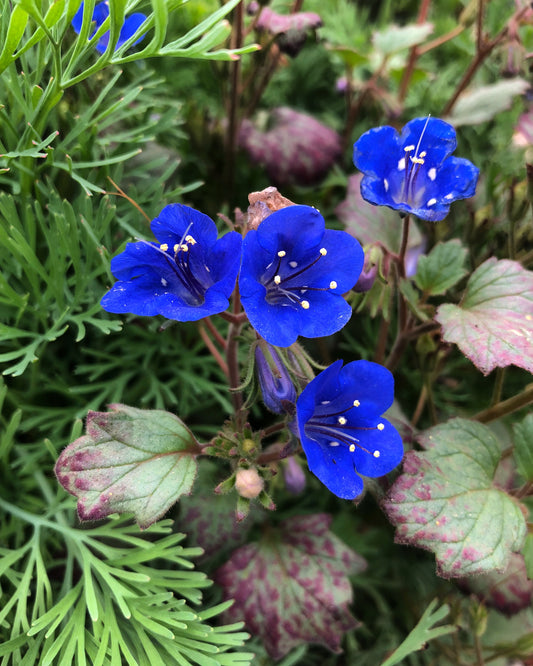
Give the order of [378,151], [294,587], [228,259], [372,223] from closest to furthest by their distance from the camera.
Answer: [228,259] → [378,151] → [294,587] → [372,223]

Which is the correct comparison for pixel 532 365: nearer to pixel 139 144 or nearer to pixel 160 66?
pixel 139 144

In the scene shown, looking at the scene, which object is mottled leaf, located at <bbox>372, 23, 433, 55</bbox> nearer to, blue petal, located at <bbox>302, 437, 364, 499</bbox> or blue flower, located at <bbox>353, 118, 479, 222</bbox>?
blue flower, located at <bbox>353, 118, 479, 222</bbox>

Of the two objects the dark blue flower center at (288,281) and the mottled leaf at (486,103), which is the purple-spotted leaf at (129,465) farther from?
the mottled leaf at (486,103)

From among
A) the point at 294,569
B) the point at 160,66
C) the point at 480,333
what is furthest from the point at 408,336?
the point at 160,66

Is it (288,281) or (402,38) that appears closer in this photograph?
(288,281)

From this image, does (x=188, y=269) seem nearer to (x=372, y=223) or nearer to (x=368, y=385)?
(x=368, y=385)

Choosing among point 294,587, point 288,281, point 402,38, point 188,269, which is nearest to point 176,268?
point 188,269
